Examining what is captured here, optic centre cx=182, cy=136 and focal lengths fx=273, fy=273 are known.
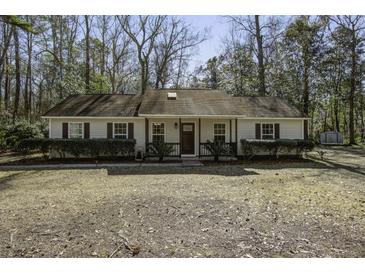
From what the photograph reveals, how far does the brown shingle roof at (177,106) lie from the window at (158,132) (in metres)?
1.02

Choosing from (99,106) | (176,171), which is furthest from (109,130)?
(176,171)

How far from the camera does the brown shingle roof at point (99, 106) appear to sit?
15.2m

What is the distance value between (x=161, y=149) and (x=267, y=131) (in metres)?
6.44

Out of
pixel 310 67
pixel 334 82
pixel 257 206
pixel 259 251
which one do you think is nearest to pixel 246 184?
pixel 257 206

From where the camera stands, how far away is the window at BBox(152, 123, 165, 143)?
15.3 metres

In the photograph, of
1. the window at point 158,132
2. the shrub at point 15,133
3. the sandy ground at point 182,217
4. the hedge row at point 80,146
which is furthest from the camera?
the shrub at point 15,133

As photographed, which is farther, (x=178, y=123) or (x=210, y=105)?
(x=210, y=105)

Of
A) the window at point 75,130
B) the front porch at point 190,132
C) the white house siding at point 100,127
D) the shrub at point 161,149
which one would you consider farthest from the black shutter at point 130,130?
the window at point 75,130

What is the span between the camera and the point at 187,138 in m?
15.3

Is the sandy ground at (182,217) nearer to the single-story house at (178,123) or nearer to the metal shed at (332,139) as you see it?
the single-story house at (178,123)

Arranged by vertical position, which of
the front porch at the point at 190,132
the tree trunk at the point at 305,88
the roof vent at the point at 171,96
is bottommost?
the front porch at the point at 190,132

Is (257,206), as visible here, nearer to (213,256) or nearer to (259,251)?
(259,251)

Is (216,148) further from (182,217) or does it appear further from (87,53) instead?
(87,53)

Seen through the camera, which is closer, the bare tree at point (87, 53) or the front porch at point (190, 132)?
the front porch at point (190, 132)
